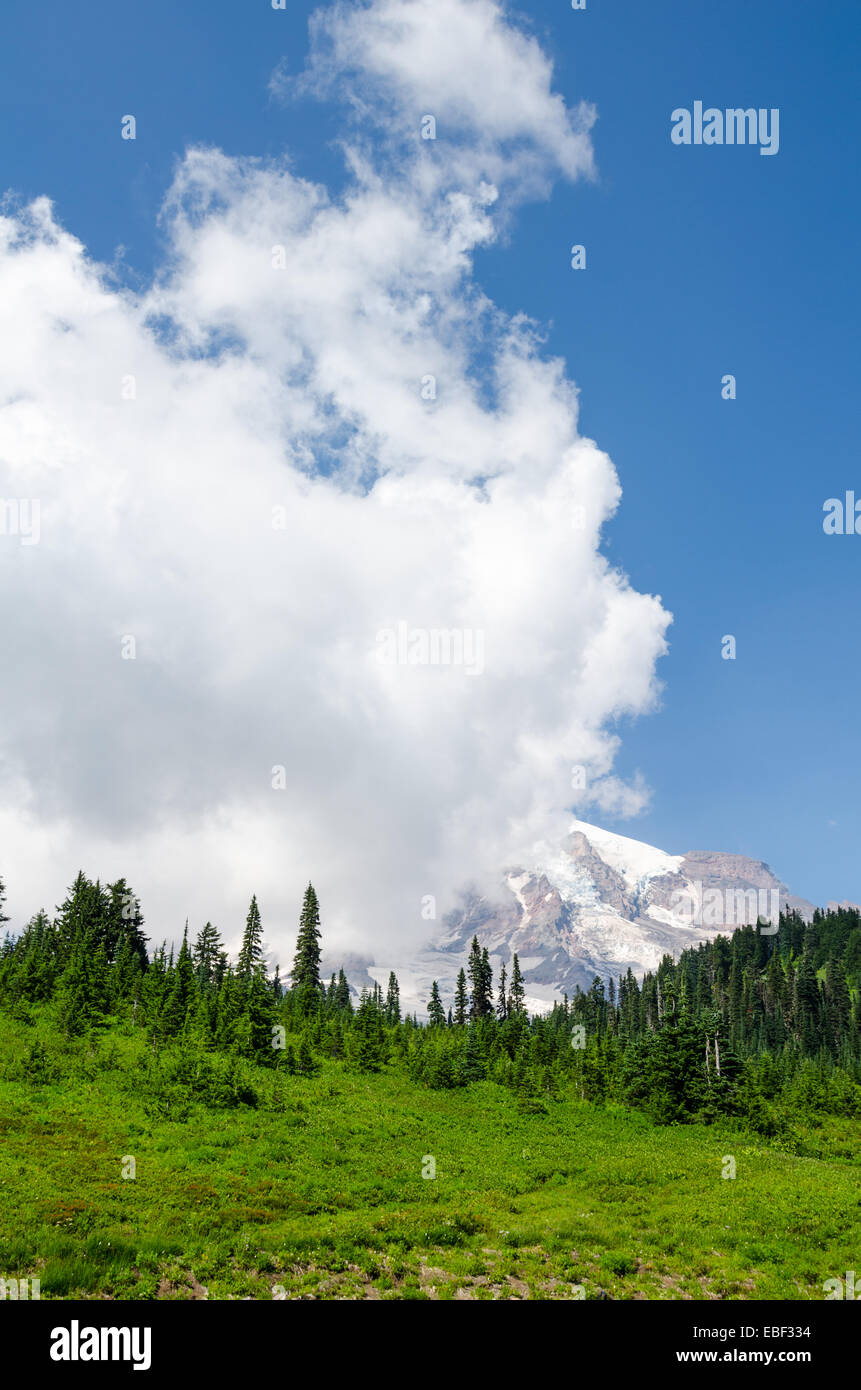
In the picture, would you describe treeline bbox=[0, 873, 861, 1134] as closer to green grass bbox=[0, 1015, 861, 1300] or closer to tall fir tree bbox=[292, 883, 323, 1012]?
tall fir tree bbox=[292, 883, 323, 1012]

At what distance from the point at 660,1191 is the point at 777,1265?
11.1 metres

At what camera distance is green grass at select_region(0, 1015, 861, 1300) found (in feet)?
60.5

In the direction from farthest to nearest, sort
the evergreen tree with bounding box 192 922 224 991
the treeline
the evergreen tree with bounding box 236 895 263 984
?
the evergreen tree with bounding box 192 922 224 991 → the evergreen tree with bounding box 236 895 263 984 → the treeline

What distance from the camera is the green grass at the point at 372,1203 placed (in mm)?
18438

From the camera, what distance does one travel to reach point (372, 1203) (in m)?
27.3

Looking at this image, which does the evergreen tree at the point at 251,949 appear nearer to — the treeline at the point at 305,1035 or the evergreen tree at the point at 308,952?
the treeline at the point at 305,1035

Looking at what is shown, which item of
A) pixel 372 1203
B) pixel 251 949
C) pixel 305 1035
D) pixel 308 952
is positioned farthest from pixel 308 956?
pixel 372 1203

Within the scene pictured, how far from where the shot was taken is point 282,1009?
8638 centimetres

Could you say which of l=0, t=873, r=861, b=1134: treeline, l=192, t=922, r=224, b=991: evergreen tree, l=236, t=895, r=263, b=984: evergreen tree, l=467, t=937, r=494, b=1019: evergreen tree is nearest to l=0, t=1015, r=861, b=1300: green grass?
l=0, t=873, r=861, b=1134: treeline

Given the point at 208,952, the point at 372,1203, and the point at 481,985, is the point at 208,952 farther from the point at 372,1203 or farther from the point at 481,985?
the point at 372,1203
